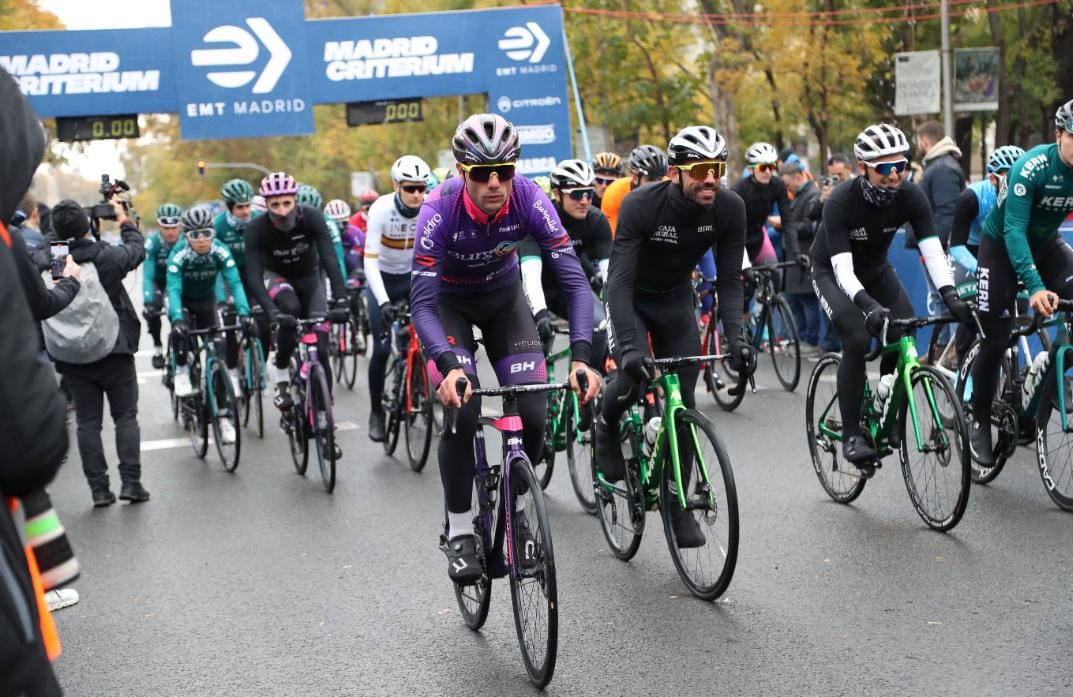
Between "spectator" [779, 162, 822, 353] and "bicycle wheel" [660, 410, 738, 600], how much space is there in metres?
7.82

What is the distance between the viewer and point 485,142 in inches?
209

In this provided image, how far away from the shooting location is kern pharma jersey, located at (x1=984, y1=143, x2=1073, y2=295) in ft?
23.1

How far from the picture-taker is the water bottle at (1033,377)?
729 centimetres

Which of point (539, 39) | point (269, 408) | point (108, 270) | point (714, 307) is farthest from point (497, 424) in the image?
point (539, 39)

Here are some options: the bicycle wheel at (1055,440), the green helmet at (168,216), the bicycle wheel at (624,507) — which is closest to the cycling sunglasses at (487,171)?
the bicycle wheel at (624,507)

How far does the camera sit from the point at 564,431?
8.44m

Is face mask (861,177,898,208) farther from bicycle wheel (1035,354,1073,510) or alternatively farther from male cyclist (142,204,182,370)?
male cyclist (142,204,182,370)

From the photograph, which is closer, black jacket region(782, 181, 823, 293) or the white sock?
the white sock

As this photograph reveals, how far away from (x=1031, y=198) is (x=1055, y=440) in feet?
4.29

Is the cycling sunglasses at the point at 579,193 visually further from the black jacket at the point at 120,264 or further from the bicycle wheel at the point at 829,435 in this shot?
the black jacket at the point at 120,264

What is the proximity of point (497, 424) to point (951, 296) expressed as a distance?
2.92 meters

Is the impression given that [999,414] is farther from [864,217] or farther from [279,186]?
[279,186]

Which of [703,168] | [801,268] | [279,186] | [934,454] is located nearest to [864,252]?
[934,454]

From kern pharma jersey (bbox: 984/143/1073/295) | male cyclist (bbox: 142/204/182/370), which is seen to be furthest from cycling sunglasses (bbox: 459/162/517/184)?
male cyclist (bbox: 142/204/182/370)
